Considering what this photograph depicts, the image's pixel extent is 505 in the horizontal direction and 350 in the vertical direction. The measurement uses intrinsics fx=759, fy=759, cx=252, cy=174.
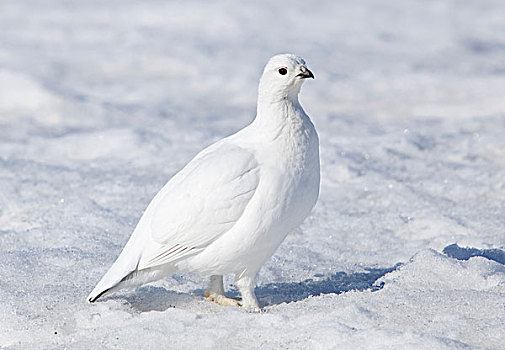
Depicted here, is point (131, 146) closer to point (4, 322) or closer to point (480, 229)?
point (480, 229)

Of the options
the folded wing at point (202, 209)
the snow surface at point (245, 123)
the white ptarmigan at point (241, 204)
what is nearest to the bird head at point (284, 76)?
the white ptarmigan at point (241, 204)

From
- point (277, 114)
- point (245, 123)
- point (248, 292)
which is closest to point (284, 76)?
point (277, 114)

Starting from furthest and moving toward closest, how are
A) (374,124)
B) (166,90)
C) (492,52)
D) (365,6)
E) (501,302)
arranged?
(365,6) < (492,52) < (166,90) < (374,124) < (501,302)

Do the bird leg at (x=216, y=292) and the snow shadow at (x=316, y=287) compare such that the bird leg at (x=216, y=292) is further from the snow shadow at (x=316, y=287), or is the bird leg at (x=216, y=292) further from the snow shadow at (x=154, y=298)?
the snow shadow at (x=316, y=287)

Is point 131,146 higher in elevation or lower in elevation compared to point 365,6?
lower

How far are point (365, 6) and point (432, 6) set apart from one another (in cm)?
139

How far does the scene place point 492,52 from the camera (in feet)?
36.6

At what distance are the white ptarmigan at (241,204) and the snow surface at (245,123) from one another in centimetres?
20

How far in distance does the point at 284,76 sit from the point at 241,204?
0.58 m

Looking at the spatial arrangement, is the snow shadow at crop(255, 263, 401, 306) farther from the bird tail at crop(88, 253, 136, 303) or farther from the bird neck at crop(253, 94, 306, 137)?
the bird neck at crop(253, 94, 306, 137)

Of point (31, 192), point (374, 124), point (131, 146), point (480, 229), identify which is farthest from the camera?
point (374, 124)

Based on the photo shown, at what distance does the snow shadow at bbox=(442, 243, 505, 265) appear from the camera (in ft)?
13.1

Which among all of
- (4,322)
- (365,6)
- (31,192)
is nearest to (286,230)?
(4,322)

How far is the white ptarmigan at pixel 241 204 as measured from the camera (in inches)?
118
